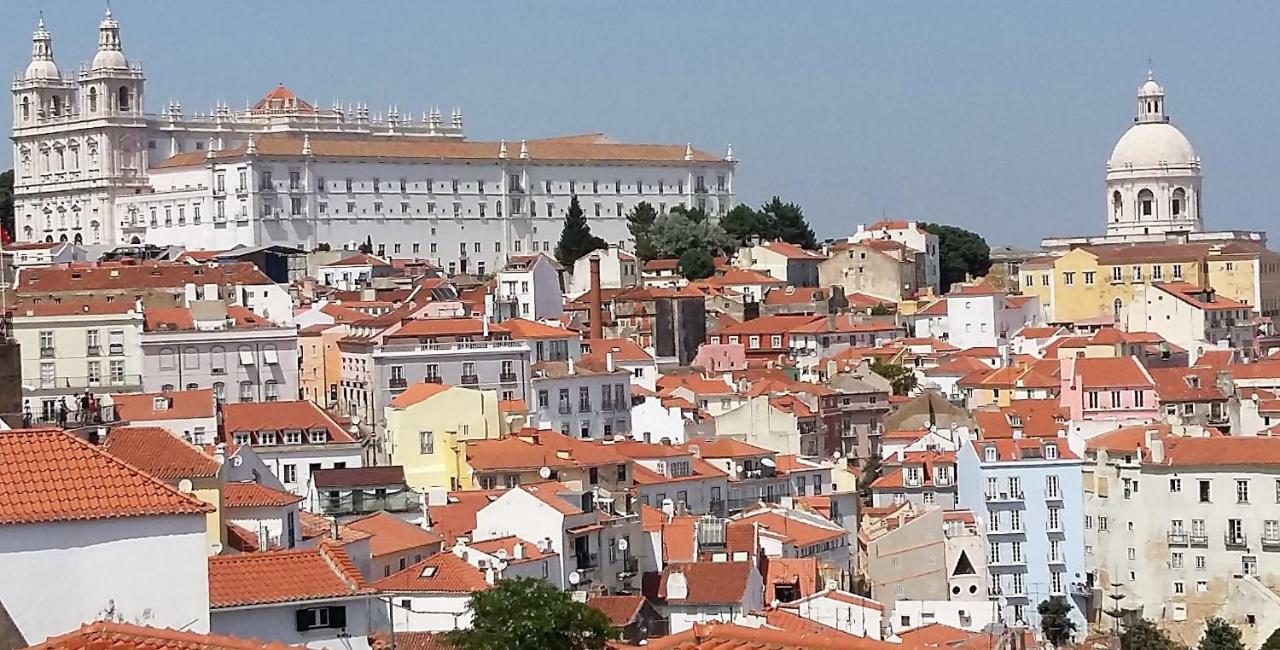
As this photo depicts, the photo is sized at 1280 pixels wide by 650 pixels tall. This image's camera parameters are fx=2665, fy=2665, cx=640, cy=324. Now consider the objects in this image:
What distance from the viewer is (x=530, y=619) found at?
1755 cm

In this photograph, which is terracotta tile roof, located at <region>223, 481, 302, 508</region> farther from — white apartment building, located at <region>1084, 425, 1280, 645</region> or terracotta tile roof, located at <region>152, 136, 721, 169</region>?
terracotta tile roof, located at <region>152, 136, 721, 169</region>

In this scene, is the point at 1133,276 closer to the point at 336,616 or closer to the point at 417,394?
the point at 417,394

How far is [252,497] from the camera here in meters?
26.5

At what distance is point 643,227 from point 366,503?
8550 centimetres

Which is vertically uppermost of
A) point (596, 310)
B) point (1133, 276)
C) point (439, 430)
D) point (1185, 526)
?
point (1133, 276)

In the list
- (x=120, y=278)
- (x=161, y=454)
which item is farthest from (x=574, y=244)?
(x=161, y=454)

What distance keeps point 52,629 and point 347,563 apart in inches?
217

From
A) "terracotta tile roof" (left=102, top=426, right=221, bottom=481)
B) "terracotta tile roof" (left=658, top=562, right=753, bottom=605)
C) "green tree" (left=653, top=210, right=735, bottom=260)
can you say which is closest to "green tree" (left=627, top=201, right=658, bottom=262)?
"green tree" (left=653, top=210, right=735, bottom=260)

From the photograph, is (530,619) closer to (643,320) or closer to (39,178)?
(643,320)

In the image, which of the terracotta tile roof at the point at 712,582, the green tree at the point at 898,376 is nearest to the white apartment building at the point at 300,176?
the green tree at the point at 898,376

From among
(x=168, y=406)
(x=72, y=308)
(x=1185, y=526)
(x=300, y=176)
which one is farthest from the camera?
(x=300, y=176)

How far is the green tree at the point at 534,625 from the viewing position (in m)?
17.0

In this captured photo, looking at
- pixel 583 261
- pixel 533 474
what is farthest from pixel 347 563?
pixel 583 261

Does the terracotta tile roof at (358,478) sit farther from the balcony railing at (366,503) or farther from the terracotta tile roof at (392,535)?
the terracotta tile roof at (392,535)
